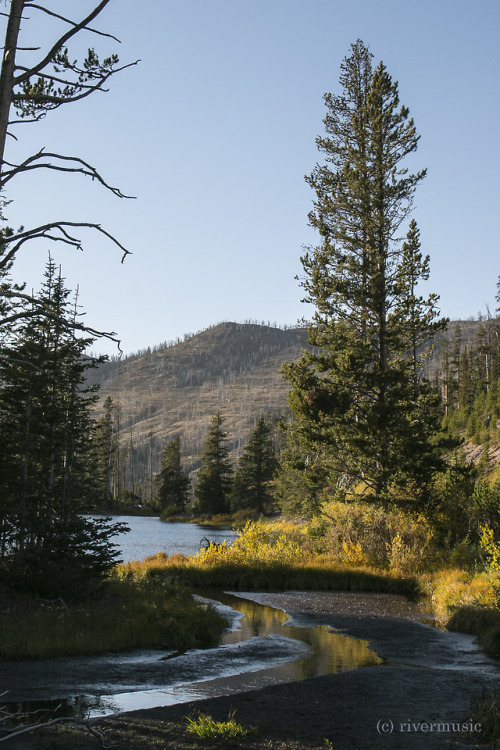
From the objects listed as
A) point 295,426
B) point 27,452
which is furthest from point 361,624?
point 295,426

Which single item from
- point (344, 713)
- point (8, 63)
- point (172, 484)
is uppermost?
point (8, 63)

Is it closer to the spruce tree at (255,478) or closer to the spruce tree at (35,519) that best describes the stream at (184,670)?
the spruce tree at (35,519)

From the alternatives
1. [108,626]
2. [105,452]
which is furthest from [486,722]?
[105,452]

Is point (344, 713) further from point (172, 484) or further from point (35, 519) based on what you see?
point (172, 484)

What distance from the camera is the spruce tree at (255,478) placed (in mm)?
84938

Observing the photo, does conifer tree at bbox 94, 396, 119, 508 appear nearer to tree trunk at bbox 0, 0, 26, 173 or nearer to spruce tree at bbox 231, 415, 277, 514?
spruce tree at bbox 231, 415, 277, 514

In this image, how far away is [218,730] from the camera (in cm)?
770

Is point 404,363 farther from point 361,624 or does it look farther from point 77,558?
point 77,558

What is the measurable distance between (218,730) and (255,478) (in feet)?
256

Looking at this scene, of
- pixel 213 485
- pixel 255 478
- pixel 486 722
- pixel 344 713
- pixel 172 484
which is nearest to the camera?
pixel 486 722

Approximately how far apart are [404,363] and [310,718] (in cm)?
2054

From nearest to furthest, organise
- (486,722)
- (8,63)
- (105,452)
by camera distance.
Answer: (8,63) < (486,722) < (105,452)

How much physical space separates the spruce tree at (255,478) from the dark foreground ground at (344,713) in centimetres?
7206

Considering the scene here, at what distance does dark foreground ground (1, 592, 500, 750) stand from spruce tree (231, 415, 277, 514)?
2837 inches
